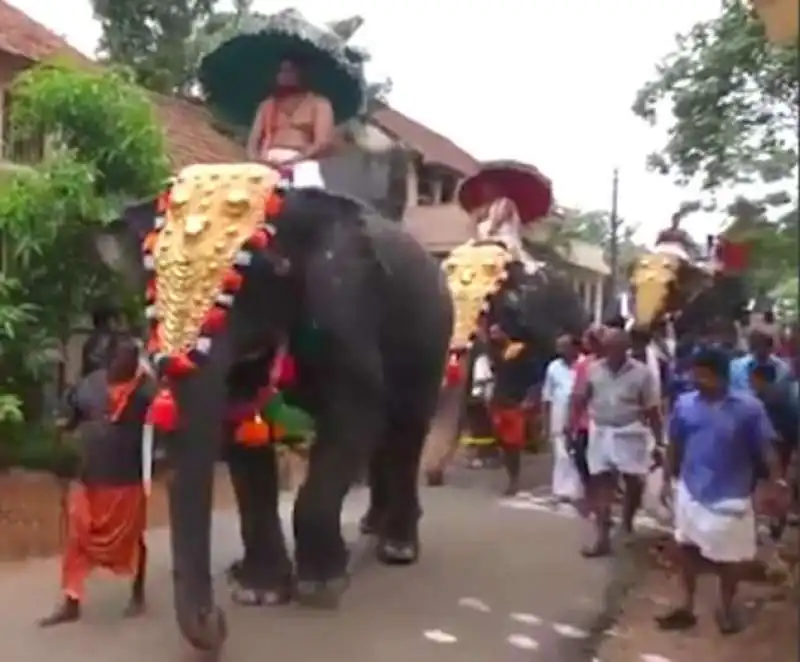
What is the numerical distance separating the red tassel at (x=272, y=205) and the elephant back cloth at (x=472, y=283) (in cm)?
379

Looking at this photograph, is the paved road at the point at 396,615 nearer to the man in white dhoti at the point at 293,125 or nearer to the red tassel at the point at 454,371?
the red tassel at the point at 454,371

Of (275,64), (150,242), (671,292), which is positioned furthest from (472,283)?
(150,242)

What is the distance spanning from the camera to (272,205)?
5758mm

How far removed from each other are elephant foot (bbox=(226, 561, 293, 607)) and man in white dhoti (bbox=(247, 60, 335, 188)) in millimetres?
1894

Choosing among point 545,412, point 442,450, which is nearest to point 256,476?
point 442,450

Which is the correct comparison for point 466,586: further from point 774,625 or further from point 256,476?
point 774,625

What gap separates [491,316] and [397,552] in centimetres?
303

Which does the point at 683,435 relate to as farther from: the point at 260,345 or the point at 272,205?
the point at 272,205

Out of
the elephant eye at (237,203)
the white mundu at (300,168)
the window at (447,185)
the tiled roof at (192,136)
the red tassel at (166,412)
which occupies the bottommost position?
the red tassel at (166,412)

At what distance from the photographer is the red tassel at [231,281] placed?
17.9 ft

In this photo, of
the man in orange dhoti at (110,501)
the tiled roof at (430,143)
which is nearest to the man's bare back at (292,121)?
the man in orange dhoti at (110,501)

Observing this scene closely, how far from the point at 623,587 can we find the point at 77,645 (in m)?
2.79

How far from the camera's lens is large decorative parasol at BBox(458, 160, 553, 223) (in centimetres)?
1137

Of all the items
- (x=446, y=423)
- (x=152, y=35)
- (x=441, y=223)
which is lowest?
(x=446, y=423)
